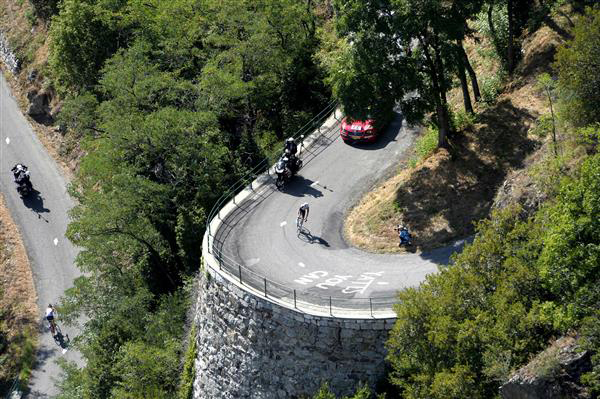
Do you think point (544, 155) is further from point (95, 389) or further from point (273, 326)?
point (95, 389)

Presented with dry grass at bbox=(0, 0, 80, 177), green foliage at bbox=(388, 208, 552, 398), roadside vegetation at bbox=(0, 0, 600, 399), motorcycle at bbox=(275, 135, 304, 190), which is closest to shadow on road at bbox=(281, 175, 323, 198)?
motorcycle at bbox=(275, 135, 304, 190)

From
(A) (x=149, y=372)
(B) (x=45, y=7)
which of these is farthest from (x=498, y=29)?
(B) (x=45, y=7)

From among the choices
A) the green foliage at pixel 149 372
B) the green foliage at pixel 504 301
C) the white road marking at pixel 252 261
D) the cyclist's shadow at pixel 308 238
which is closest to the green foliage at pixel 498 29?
the cyclist's shadow at pixel 308 238

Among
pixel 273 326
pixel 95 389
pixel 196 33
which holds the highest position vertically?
pixel 196 33

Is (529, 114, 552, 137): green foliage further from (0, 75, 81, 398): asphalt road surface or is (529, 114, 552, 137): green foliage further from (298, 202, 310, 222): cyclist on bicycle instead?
(0, 75, 81, 398): asphalt road surface

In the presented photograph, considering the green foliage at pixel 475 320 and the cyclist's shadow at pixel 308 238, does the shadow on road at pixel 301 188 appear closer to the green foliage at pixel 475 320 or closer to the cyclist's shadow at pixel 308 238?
the cyclist's shadow at pixel 308 238

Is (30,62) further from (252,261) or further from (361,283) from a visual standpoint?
(361,283)

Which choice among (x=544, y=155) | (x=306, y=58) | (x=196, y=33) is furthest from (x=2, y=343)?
(x=544, y=155)
